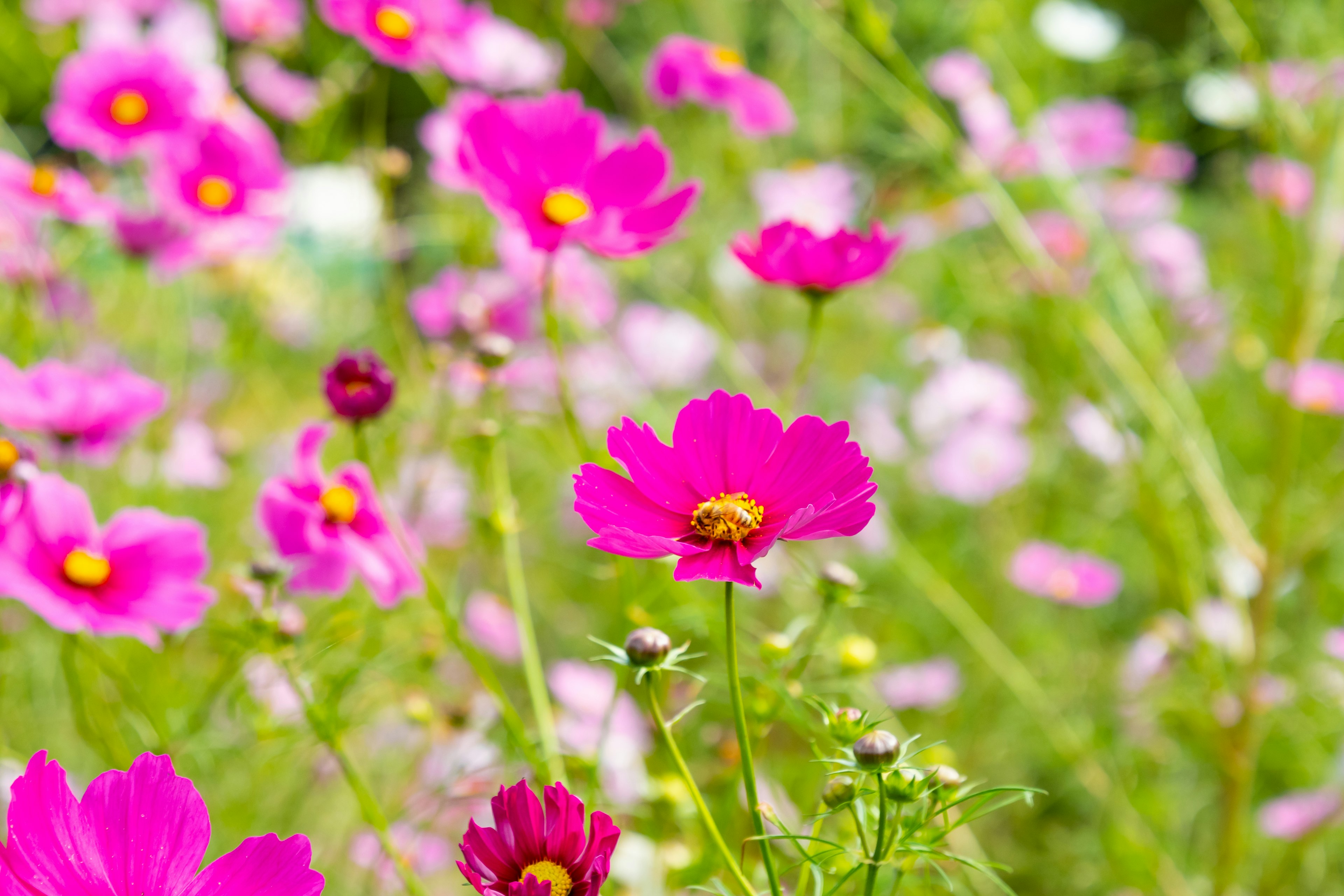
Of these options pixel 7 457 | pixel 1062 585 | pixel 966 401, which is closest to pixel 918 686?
pixel 1062 585

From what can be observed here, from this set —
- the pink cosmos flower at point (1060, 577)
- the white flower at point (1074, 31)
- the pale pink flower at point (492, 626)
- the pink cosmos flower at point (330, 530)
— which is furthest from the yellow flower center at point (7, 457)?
the white flower at point (1074, 31)

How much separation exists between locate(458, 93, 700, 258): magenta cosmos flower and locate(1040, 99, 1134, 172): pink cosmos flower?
861 millimetres

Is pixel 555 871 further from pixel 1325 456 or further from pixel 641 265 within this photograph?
pixel 1325 456

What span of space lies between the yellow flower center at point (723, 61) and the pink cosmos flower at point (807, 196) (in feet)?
0.90

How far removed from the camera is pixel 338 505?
0.54 m

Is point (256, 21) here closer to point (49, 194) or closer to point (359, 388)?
point (49, 194)

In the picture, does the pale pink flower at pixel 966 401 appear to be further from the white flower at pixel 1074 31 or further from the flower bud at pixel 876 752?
the flower bud at pixel 876 752

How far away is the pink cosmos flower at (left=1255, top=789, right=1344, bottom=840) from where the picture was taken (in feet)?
2.96

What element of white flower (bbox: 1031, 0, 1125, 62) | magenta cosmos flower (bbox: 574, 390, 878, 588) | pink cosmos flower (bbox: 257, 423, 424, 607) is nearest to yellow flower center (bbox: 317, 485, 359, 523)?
pink cosmos flower (bbox: 257, 423, 424, 607)

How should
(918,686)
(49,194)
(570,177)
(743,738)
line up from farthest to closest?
(918,686) → (49,194) → (570,177) → (743,738)

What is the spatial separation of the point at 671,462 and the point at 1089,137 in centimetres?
114

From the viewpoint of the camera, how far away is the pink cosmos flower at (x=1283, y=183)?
827mm

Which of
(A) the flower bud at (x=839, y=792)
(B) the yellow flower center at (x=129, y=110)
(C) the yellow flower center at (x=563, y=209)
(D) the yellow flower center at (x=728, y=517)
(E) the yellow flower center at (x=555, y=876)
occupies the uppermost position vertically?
(C) the yellow flower center at (x=563, y=209)

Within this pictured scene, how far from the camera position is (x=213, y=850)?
70cm
